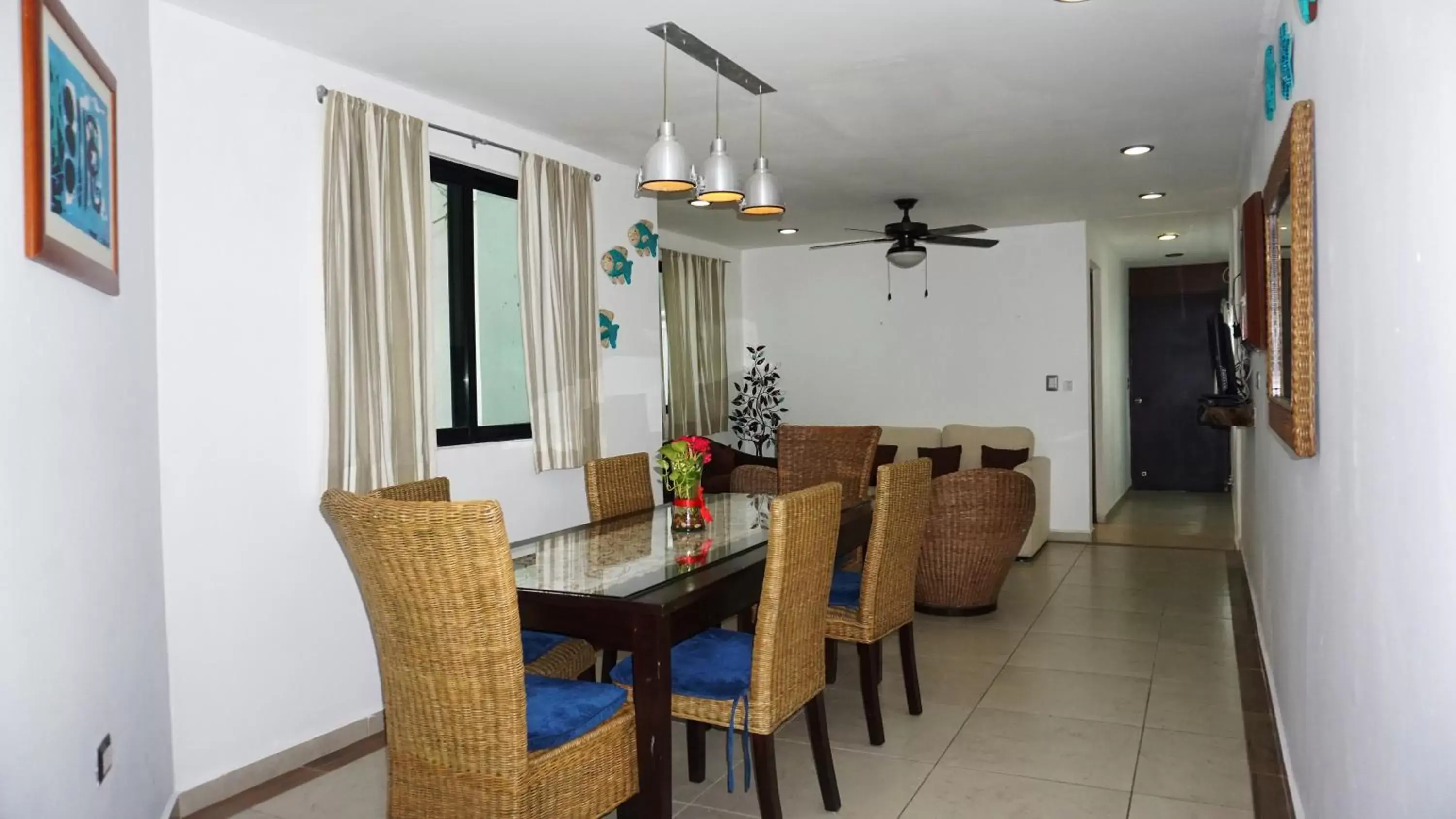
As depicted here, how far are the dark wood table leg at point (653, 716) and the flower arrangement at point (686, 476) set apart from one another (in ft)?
3.23

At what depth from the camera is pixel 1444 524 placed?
1171 mm

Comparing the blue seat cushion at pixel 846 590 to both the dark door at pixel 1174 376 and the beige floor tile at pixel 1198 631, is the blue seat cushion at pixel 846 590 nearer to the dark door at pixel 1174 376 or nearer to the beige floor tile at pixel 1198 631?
the beige floor tile at pixel 1198 631

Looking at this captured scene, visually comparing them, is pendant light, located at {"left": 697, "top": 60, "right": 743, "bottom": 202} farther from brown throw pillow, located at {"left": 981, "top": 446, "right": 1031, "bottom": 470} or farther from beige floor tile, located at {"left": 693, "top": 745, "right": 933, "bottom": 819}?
brown throw pillow, located at {"left": 981, "top": 446, "right": 1031, "bottom": 470}

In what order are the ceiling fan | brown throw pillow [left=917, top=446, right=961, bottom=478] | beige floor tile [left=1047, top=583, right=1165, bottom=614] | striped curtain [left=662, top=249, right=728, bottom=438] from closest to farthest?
1. beige floor tile [left=1047, top=583, right=1165, bottom=614]
2. the ceiling fan
3. brown throw pillow [left=917, top=446, right=961, bottom=478]
4. striped curtain [left=662, top=249, right=728, bottom=438]

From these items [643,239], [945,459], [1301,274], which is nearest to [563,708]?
[1301,274]

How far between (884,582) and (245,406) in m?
2.27

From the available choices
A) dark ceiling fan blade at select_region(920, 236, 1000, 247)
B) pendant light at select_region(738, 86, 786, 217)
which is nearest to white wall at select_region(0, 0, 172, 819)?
pendant light at select_region(738, 86, 786, 217)

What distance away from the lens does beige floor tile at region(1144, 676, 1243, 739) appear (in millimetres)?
3520

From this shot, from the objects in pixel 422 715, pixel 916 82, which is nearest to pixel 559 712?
pixel 422 715

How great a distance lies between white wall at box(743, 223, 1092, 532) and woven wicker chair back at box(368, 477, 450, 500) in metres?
5.51

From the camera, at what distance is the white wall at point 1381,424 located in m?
1.18

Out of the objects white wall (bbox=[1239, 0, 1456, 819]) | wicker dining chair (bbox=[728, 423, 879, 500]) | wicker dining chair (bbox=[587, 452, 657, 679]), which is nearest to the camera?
white wall (bbox=[1239, 0, 1456, 819])

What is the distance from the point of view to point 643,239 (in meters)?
5.32

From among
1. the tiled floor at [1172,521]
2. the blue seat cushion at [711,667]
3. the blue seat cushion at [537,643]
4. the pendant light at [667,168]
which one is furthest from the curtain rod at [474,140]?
the tiled floor at [1172,521]
